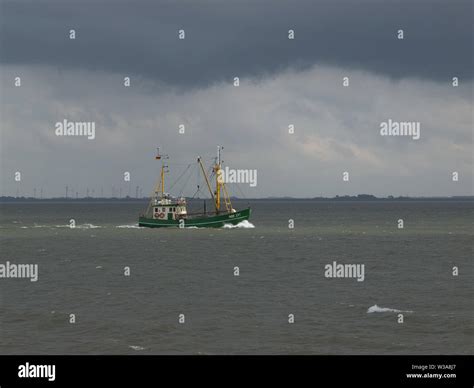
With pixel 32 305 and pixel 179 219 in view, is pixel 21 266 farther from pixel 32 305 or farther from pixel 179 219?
pixel 179 219

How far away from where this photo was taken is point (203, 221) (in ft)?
341

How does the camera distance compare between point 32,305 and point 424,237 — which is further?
point 424,237

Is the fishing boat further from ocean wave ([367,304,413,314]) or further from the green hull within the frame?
ocean wave ([367,304,413,314])

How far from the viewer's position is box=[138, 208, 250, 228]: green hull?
10156 centimetres

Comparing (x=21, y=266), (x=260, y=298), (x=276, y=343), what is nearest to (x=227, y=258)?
(x=21, y=266)

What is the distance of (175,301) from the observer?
116 ft
